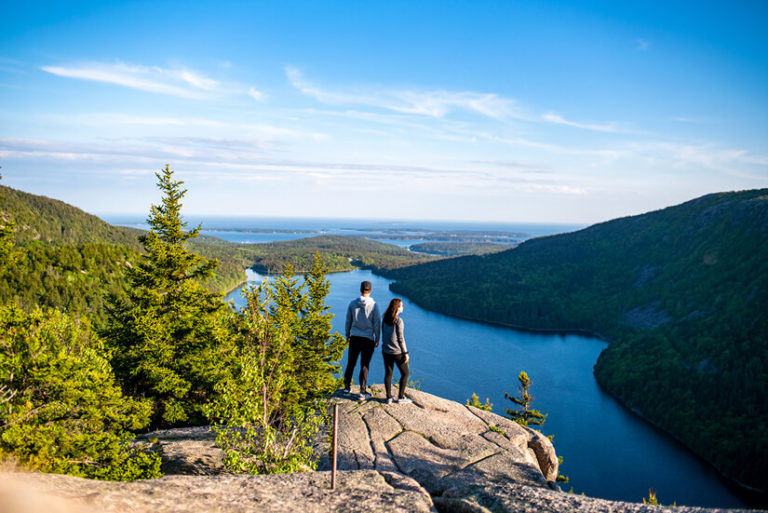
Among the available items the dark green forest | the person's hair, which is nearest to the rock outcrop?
the dark green forest

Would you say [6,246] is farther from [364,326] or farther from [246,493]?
[246,493]

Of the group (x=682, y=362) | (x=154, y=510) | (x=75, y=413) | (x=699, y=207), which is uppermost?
(x=699, y=207)

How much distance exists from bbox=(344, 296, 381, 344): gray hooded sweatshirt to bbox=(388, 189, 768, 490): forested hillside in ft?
255

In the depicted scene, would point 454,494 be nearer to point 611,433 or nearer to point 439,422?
point 439,422

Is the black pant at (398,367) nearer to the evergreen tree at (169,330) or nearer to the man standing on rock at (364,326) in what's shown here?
the man standing on rock at (364,326)

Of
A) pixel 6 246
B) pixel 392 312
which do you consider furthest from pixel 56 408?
pixel 392 312

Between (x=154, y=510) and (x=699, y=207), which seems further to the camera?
(x=699, y=207)

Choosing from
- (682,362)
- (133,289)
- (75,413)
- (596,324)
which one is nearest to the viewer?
(75,413)

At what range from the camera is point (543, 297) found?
157750 mm

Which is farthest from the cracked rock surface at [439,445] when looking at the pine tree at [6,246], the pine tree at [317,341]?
the pine tree at [6,246]

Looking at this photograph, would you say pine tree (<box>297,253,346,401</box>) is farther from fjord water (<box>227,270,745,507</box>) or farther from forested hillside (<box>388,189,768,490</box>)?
forested hillside (<box>388,189,768,490</box>)

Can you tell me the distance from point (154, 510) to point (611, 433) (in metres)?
80.3

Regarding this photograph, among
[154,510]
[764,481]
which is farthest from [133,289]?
[764,481]

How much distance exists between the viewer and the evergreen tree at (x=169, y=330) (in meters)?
16.1
